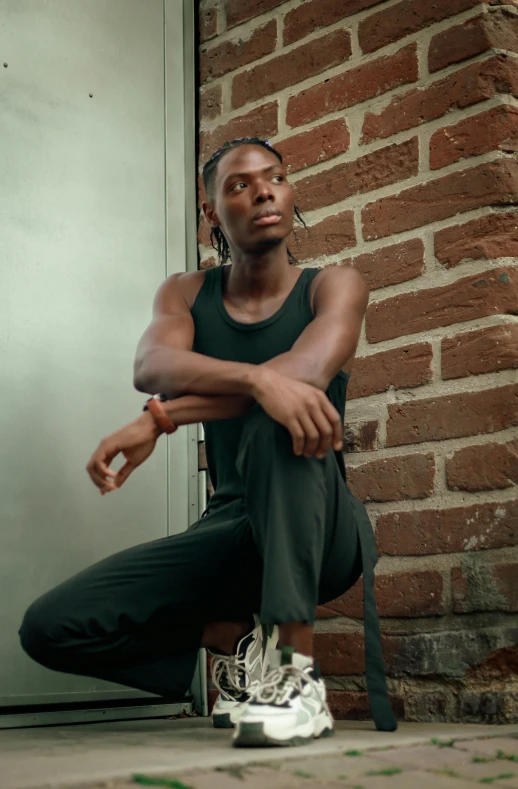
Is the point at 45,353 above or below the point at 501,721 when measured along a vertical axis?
above

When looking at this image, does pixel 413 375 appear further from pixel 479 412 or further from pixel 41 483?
pixel 41 483

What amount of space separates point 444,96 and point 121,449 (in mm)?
1273

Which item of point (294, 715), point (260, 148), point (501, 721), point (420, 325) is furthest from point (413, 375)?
point (294, 715)

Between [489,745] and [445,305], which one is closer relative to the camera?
[489,745]

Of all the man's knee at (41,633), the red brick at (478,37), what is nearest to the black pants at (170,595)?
the man's knee at (41,633)

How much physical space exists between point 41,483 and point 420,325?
114 centimetres

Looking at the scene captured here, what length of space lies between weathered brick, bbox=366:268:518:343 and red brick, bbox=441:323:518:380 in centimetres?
5

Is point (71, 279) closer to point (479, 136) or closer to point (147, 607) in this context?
point (147, 607)

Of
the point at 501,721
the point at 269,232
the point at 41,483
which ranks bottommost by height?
the point at 501,721

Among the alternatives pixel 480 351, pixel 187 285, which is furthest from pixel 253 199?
pixel 480 351

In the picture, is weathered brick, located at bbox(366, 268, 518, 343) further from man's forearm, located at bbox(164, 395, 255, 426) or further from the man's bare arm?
man's forearm, located at bbox(164, 395, 255, 426)

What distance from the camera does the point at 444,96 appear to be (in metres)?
2.60

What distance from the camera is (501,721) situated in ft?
7.63

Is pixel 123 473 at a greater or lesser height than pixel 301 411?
lesser
